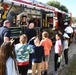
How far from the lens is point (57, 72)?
9633mm

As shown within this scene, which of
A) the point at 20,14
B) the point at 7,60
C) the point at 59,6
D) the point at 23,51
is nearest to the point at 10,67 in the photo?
the point at 7,60

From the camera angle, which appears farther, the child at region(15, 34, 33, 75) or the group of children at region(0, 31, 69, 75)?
the child at region(15, 34, 33, 75)

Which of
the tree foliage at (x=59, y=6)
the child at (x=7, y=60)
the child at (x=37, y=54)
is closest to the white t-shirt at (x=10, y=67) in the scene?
the child at (x=7, y=60)

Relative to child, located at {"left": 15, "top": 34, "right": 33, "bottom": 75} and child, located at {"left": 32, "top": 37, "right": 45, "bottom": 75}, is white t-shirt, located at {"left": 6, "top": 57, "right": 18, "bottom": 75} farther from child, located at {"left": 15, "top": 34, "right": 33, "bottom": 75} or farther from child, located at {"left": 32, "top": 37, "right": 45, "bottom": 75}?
child, located at {"left": 32, "top": 37, "right": 45, "bottom": 75}

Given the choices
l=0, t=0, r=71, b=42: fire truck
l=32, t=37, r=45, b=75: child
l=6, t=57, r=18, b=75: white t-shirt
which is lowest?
l=32, t=37, r=45, b=75: child

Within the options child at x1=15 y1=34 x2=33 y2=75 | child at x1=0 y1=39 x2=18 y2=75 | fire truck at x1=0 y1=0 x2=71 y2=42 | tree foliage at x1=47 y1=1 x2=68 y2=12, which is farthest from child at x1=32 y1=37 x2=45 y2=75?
tree foliage at x1=47 y1=1 x2=68 y2=12

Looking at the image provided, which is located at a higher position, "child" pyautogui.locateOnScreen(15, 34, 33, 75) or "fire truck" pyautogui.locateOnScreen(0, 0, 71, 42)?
"fire truck" pyautogui.locateOnScreen(0, 0, 71, 42)

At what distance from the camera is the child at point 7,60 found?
434cm

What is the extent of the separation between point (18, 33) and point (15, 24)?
398 mm

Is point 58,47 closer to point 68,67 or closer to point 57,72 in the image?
point 57,72

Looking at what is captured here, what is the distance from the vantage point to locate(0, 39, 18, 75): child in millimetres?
4345

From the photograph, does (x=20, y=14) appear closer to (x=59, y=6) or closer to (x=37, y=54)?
(x=37, y=54)

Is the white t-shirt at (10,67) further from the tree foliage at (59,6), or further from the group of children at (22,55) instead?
the tree foliage at (59,6)

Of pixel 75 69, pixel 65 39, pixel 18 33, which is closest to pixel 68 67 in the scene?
pixel 75 69
